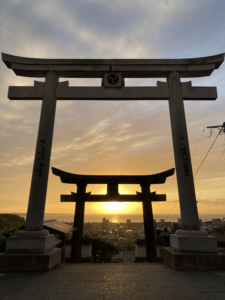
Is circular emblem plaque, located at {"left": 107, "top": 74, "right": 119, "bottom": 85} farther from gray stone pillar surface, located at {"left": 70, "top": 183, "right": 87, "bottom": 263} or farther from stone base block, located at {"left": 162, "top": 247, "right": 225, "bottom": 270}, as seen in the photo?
stone base block, located at {"left": 162, "top": 247, "right": 225, "bottom": 270}

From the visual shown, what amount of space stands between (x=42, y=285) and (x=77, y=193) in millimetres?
6827

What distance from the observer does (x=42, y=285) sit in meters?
3.75

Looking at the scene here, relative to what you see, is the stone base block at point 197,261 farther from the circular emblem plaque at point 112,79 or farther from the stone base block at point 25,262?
the circular emblem plaque at point 112,79

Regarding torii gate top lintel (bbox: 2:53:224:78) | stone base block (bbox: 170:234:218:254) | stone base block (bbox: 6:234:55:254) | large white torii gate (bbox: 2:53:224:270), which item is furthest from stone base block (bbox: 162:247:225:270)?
torii gate top lintel (bbox: 2:53:224:78)

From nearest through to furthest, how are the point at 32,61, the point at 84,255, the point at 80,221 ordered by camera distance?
the point at 32,61, the point at 80,221, the point at 84,255

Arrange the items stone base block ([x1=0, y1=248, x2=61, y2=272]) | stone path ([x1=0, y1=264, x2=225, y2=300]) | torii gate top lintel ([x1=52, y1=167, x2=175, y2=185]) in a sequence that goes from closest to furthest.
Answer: stone path ([x1=0, y1=264, x2=225, y2=300]), stone base block ([x1=0, y1=248, x2=61, y2=272]), torii gate top lintel ([x1=52, y1=167, x2=175, y2=185])

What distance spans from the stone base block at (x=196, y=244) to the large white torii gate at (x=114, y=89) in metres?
0.98

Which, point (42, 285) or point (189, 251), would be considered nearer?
point (42, 285)

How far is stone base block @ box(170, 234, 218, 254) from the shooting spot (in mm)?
5098

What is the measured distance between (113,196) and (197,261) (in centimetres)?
625

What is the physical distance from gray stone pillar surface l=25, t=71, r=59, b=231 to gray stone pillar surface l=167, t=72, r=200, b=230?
433 cm

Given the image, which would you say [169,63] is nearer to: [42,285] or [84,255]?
[42,285]

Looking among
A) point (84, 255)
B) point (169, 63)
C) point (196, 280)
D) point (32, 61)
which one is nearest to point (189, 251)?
point (196, 280)

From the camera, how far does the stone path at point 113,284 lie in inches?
127
